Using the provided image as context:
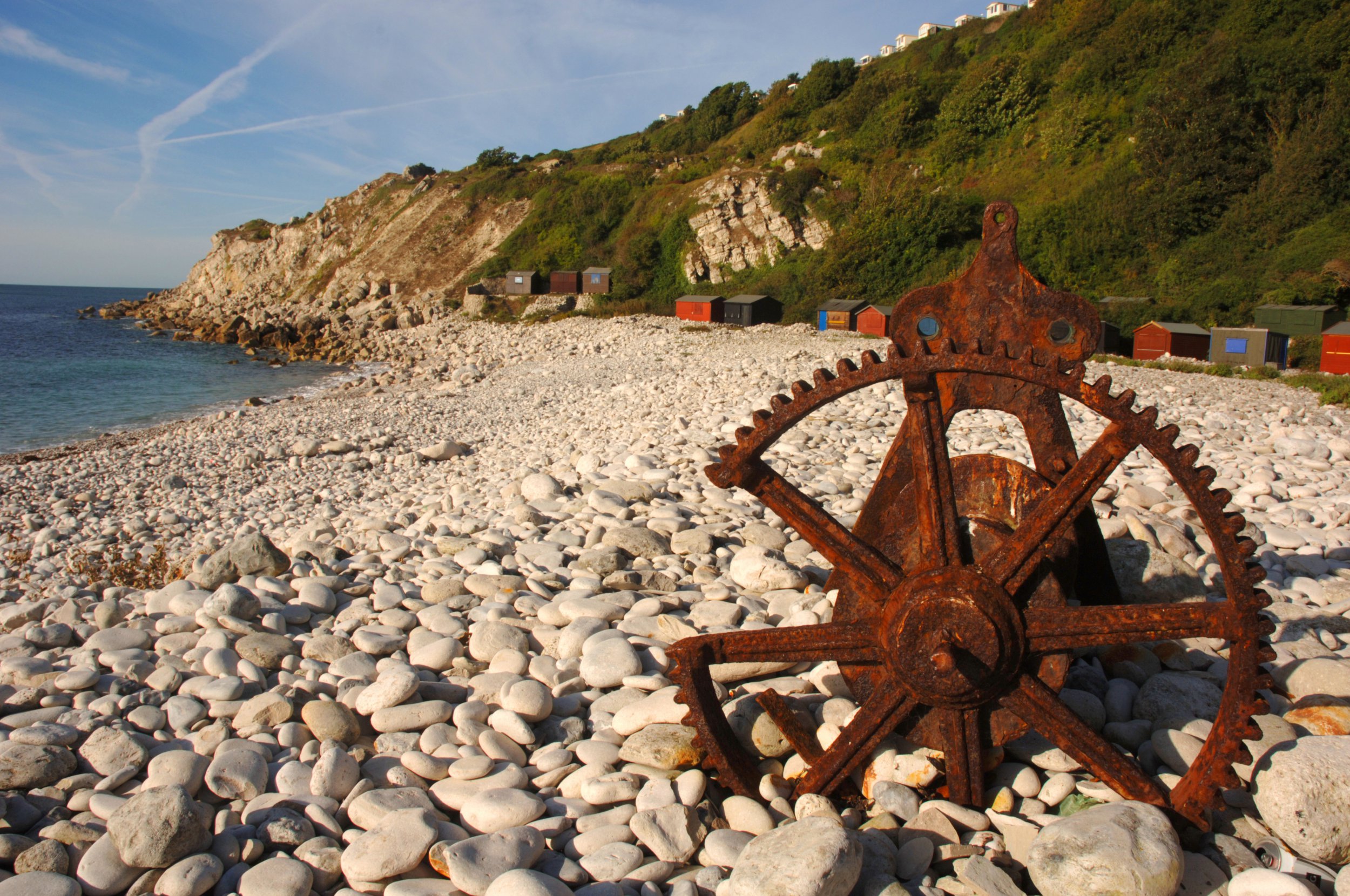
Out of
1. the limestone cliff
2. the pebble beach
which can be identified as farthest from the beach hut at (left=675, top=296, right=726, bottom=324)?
the pebble beach

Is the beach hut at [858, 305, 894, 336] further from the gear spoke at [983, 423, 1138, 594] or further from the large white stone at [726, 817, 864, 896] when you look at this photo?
the large white stone at [726, 817, 864, 896]

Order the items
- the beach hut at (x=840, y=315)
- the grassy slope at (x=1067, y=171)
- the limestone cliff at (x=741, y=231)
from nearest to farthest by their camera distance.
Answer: the grassy slope at (x=1067, y=171)
the beach hut at (x=840, y=315)
the limestone cliff at (x=741, y=231)

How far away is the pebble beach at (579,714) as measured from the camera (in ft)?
8.52

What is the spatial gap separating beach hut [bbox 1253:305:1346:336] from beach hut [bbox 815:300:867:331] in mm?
13812

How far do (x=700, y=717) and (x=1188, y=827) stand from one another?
5.61 ft

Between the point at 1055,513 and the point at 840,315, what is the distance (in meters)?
31.5

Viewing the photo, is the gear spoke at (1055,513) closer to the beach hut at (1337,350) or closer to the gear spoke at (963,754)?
the gear spoke at (963,754)

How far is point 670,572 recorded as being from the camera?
17.8 feet

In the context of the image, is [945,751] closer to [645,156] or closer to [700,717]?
[700,717]

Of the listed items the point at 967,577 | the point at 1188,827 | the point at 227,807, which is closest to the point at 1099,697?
the point at 1188,827

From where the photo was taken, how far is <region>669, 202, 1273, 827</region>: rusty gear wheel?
2.56m

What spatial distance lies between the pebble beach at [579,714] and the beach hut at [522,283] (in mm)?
43320

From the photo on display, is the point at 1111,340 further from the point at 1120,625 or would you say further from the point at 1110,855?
the point at 1110,855

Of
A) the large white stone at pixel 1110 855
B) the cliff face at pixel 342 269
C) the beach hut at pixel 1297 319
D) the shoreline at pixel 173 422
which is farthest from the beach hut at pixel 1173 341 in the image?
the cliff face at pixel 342 269
